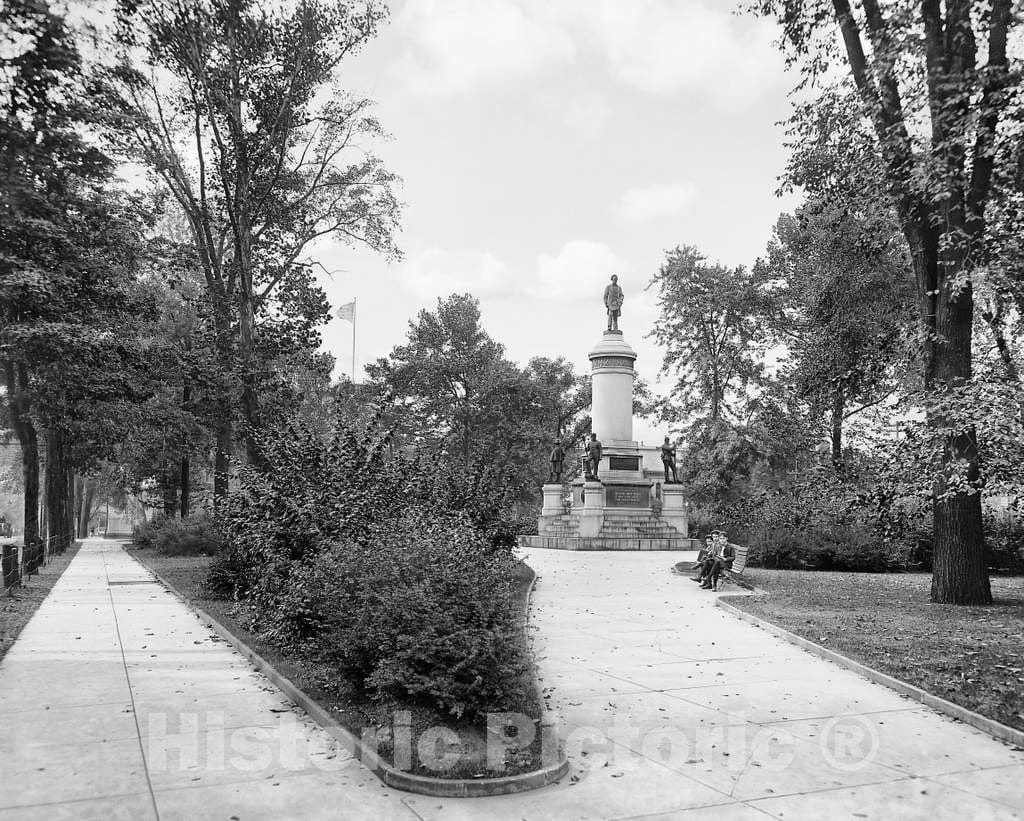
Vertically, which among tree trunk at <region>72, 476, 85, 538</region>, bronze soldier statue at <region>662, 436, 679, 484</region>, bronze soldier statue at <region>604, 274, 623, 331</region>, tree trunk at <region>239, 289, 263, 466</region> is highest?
bronze soldier statue at <region>604, 274, 623, 331</region>

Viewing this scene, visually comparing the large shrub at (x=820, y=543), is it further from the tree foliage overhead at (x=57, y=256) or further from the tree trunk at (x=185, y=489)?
the tree trunk at (x=185, y=489)

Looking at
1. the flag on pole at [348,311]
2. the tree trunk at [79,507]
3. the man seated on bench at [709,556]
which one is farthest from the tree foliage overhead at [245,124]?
the tree trunk at [79,507]

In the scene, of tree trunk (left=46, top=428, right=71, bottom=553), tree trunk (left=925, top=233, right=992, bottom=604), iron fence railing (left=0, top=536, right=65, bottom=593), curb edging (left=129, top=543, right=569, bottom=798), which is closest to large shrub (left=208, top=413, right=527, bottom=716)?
curb edging (left=129, top=543, right=569, bottom=798)

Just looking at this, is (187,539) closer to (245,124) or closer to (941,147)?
(245,124)

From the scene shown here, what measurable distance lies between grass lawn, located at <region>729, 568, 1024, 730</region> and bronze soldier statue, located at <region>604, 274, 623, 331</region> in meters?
22.4

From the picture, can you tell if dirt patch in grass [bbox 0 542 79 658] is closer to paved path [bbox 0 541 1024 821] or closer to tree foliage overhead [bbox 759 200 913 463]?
paved path [bbox 0 541 1024 821]

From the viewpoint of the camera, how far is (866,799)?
5543 mm

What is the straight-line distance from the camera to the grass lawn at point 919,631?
8.50 m

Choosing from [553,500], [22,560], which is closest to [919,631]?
[22,560]

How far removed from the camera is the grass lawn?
850 centimetres

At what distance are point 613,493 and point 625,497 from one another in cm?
53

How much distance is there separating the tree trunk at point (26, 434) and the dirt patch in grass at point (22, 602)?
1652 mm

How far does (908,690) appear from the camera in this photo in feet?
28.1

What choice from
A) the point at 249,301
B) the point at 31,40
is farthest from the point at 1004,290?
the point at 249,301
